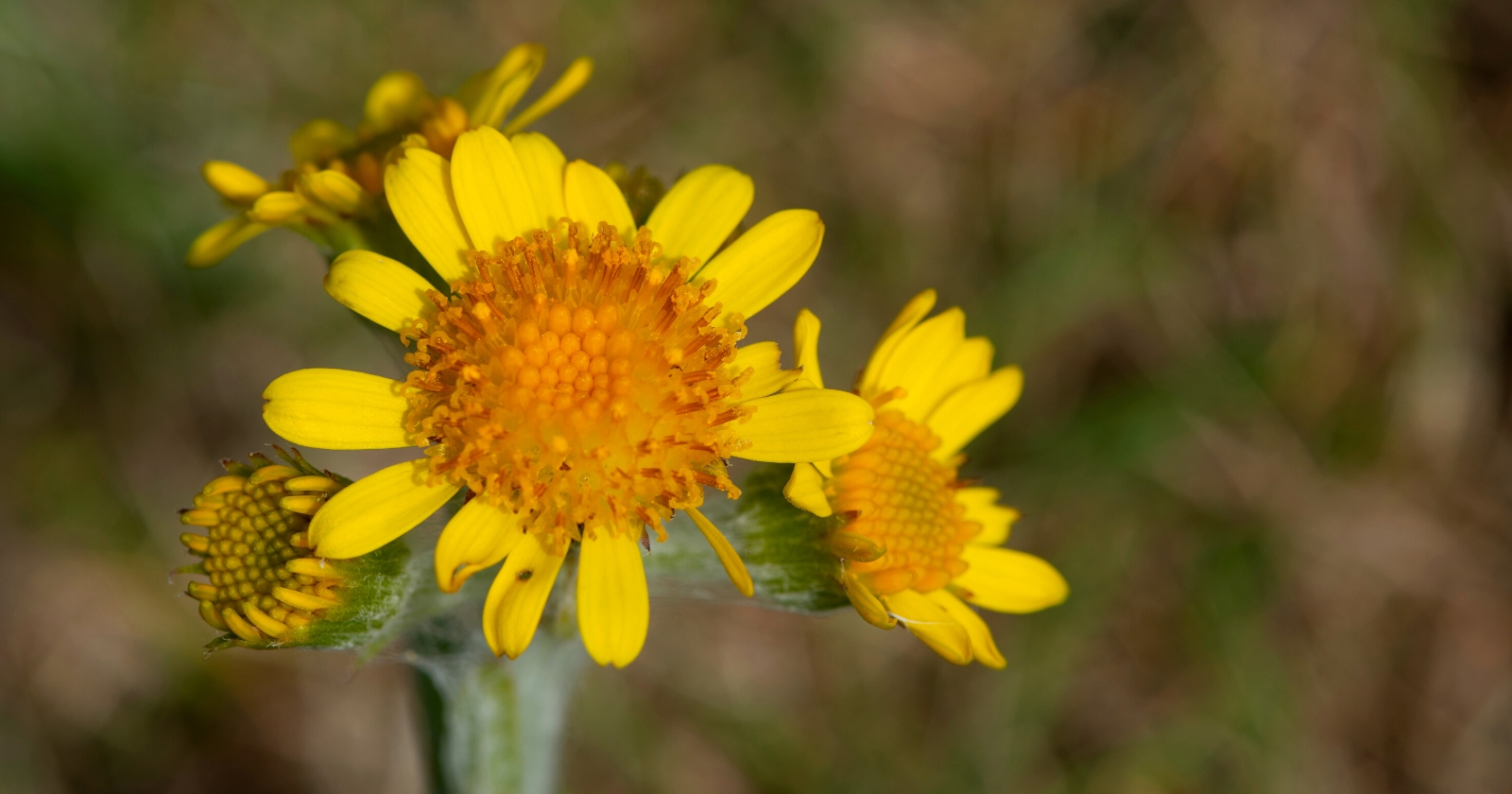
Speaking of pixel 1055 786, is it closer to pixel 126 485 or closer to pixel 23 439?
pixel 126 485

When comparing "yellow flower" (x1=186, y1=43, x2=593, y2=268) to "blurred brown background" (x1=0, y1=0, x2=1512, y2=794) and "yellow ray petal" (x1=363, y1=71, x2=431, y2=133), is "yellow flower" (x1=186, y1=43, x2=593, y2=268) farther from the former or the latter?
"blurred brown background" (x1=0, y1=0, x2=1512, y2=794)

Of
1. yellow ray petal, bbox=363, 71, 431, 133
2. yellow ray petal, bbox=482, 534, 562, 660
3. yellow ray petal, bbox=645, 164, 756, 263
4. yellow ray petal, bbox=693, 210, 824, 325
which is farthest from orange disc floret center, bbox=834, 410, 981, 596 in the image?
yellow ray petal, bbox=363, 71, 431, 133

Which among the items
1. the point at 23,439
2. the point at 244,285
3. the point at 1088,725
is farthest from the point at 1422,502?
the point at 23,439

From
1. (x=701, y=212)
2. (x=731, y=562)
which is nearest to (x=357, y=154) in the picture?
(x=701, y=212)

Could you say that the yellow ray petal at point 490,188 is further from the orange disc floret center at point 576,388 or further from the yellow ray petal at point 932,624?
the yellow ray petal at point 932,624

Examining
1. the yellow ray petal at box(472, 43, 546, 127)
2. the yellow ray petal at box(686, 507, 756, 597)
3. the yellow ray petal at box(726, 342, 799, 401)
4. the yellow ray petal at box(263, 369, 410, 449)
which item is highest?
the yellow ray petal at box(472, 43, 546, 127)

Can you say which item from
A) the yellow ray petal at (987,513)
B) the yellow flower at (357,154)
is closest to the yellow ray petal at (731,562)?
the yellow ray petal at (987,513)
